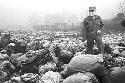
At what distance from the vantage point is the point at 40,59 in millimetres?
5121

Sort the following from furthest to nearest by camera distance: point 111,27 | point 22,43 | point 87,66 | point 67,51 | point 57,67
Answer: point 111,27 < point 22,43 < point 67,51 < point 57,67 < point 87,66

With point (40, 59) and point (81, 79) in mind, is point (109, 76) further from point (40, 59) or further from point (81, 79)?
point (40, 59)

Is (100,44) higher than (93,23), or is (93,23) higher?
(93,23)

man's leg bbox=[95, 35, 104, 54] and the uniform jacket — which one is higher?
the uniform jacket

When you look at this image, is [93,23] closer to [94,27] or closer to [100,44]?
[94,27]

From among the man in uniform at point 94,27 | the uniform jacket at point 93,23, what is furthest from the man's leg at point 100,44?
the uniform jacket at point 93,23

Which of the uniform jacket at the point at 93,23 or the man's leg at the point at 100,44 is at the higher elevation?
the uniform jacket at the point at 93,23

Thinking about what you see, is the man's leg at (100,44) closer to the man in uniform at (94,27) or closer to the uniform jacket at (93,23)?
the man in uniform at (94,27)

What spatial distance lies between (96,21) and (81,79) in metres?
2.08

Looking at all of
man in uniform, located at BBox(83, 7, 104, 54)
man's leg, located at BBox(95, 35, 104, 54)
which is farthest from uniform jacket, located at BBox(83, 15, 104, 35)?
man's leg, located at BBox(95, 35, 104, 54)

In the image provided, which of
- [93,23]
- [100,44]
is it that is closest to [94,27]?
[93,23]

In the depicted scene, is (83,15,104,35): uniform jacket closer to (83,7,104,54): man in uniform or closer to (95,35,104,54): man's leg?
(83,7,104,54): man in uniform

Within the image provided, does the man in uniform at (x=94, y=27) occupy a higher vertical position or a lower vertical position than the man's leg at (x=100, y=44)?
higher

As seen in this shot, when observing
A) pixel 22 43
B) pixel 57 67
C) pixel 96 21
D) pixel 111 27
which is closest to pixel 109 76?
pixel 57 67
